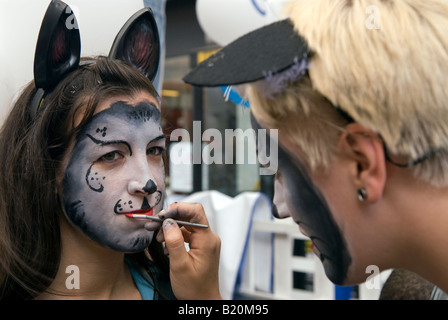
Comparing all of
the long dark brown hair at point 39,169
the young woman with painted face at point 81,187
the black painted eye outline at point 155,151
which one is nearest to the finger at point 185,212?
the young woman with painted face at point 81,187

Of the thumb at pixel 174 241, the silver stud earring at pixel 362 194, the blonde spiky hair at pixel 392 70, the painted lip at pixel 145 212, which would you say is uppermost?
the blonde spiky hair at pixel 392 70

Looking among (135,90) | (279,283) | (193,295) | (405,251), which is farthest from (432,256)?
(279,283)

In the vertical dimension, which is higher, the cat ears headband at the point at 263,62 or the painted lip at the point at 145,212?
the cat ears headband at the point at 263,62

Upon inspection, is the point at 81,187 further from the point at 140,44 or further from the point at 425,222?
the point at 425,222

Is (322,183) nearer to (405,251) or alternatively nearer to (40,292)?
(405,251)

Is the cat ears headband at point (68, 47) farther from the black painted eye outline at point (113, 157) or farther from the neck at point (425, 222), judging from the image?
the neck at point (425, 222)

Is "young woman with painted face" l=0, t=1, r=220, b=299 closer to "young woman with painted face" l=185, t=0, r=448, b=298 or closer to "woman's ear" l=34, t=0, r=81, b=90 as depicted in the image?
"woman's ear" l=34, t=0, r=81, b=90

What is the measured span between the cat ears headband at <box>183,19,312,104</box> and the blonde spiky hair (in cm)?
3

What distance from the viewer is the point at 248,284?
2.33 m

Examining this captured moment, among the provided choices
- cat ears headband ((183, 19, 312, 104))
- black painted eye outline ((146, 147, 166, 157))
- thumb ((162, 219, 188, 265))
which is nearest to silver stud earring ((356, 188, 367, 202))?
cat ears headband ((183, 19, 312, 104))

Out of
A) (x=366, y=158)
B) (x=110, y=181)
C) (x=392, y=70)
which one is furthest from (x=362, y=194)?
(x=110, y=181)

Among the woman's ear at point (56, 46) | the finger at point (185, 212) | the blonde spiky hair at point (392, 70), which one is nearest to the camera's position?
the blonde spiky hair at point (392, 70)

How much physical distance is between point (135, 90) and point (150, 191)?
231 millimetres

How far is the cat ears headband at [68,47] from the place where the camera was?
2.67ft
